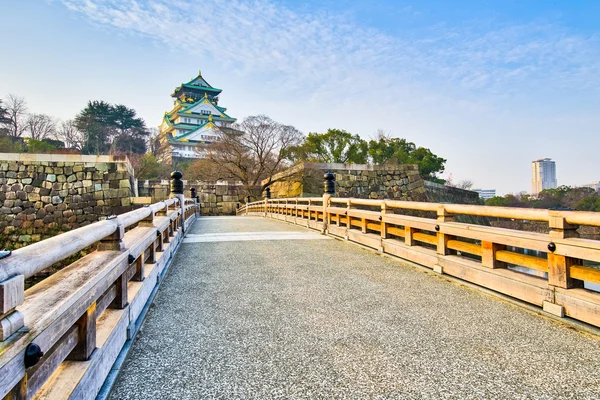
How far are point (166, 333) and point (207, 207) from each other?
22.1 meters

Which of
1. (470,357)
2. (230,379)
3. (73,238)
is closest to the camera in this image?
(73,238)

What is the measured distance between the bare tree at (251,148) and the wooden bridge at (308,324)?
58.3 ft

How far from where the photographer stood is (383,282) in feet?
13.0

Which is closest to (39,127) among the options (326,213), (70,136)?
(70,136)

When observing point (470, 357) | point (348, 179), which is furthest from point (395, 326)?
point (348, 179)

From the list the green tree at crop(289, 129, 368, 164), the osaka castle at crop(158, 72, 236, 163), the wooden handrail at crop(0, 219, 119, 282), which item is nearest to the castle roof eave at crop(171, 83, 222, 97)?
the osaka castle at crop(158, 72, 236, 163)

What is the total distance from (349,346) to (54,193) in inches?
665

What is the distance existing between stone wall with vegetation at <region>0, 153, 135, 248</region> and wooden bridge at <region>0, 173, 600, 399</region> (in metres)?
13.5

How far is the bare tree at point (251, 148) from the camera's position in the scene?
21312 mm

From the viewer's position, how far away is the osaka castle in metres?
42.3

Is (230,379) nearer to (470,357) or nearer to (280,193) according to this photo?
Answer: (470,357)

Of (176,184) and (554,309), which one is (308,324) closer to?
(554,309)

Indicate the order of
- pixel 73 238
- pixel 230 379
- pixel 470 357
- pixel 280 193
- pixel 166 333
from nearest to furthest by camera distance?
pixel 73 238, pixel 230 379, pixel 470 357, pixel 166 333, pixel 280 193

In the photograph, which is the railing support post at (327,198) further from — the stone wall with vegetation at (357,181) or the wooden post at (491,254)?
the stone wall with vegetation at (357,181)
